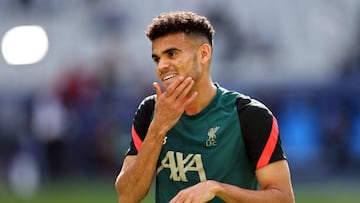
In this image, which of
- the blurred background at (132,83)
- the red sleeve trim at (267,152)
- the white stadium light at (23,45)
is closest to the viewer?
the red sleeve trim at (267,152)

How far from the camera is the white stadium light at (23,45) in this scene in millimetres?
22609

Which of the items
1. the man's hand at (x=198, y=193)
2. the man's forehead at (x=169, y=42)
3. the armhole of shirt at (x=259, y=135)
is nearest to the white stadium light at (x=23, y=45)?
the man's forehead at (x=169, y=42)

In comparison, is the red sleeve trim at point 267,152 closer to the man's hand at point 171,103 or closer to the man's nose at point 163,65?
the man's hand at point 171,103

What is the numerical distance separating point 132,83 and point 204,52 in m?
14.6

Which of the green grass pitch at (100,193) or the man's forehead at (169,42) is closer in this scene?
the man's forehead at (169,42)

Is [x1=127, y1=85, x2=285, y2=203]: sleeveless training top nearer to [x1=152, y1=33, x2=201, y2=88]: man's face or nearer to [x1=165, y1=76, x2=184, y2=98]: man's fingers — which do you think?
[x1=152, y1=33, x2=201, y2=88]: man's face

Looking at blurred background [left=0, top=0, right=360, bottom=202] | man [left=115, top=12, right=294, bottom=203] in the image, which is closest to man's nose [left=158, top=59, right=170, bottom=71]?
man [left=115, top=12, right=294, bottom=203]

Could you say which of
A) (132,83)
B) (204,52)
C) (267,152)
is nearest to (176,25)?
(204,52)

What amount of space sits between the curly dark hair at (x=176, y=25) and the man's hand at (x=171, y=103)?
1.07 feet

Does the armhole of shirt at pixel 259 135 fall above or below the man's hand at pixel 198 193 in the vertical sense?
above

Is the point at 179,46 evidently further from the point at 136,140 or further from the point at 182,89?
the point at 136,140

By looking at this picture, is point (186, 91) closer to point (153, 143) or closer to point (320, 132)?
point (153, 143)

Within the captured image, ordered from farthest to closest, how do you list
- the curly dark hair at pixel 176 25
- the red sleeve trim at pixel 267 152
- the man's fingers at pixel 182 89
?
1. the curly dark hair at pixel 176 25
2. the red sleeve trim at pixel 267 152
3. the man's fingers at pixel 182 89

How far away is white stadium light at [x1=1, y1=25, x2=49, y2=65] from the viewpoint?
2261cm
